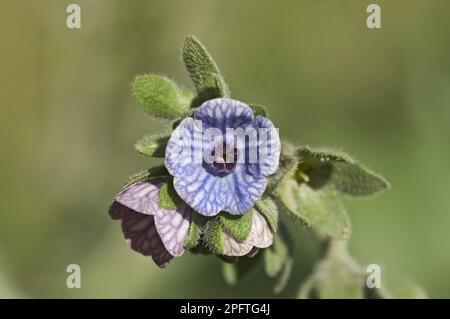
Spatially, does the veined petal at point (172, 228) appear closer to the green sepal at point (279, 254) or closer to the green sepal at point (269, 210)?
the green sepal at point (269, 210)

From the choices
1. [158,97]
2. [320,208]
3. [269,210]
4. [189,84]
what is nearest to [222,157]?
[269,210]

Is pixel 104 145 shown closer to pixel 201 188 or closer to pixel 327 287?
pixel 327 287

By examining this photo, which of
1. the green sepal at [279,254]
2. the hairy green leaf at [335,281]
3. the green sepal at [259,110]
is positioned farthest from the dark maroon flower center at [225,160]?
the hairy green leaf at [335,281]

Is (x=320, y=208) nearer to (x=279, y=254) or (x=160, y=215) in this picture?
(x=279, y=254)
